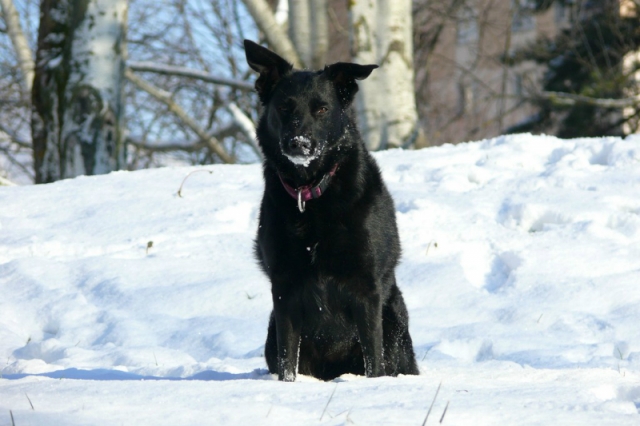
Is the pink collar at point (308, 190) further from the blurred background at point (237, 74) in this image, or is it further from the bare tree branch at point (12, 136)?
the bare tree branch at point (12, 136)

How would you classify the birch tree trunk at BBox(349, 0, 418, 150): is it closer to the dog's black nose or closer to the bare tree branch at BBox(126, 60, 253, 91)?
the bare tree branch at BBox(126, 60, 253, 91)

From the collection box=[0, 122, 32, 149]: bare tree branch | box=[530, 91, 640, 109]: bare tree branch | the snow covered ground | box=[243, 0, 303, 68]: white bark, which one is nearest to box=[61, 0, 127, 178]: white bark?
the snow covered ground

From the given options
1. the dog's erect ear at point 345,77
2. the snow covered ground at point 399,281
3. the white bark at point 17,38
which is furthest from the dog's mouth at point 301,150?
the white bark at point 17,38

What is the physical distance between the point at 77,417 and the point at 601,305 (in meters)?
3.68

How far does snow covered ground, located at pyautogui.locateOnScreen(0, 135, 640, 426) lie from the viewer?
249 centimetres

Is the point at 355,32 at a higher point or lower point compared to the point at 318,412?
higher

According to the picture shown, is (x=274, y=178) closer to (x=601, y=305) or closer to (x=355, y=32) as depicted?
(x=601, y=305)

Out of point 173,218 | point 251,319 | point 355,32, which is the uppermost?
point 355,32

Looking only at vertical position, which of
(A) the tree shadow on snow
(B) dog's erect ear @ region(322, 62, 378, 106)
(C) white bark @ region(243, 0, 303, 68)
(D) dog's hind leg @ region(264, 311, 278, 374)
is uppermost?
(C) white bark @ region(243, 0, 303, 68)

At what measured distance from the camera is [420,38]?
19.4m

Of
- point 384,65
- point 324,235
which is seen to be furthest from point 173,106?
point 324,235

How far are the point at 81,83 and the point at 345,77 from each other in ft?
16.4

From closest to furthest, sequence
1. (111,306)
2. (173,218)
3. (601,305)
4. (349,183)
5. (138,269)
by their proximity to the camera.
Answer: (349,183) < (601,305) < (111,306) < (138,269) < (173,218)

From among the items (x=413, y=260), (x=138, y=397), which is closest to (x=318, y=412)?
(x=138, y=397)
